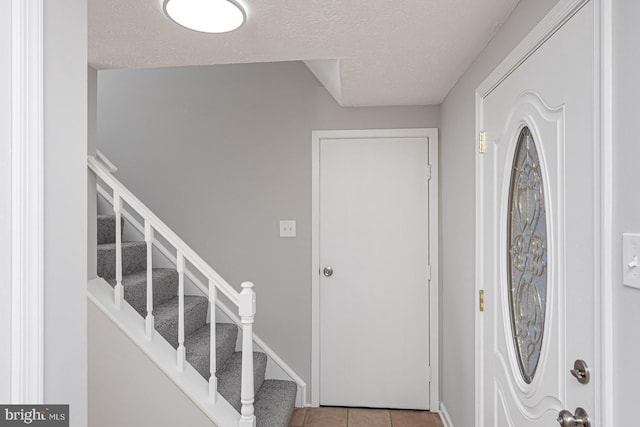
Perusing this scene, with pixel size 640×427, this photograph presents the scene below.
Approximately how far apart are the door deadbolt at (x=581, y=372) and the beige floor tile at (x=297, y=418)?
2.05 m

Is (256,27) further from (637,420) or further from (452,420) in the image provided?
(452,420)

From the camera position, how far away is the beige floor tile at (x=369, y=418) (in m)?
2.60

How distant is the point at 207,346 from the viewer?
2375 millimetres

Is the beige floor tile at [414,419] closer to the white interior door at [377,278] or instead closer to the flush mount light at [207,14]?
the white interior door at [377,278]

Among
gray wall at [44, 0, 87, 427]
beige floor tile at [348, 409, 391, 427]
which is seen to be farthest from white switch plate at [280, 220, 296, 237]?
gray wall at [44, 0, 87, 427]

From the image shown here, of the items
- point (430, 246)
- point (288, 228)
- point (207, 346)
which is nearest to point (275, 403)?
point (207, 346)

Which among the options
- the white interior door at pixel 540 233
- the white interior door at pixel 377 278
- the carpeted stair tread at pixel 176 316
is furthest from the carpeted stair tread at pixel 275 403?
the white interior door at pixel 540 233

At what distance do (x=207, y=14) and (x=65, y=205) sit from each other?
1.00 metres

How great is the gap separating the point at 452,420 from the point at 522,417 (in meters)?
1.22

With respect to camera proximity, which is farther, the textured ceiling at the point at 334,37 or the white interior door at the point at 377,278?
the white interior door at the point at 377,278

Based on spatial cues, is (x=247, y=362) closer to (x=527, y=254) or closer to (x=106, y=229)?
(x=527, y=254)

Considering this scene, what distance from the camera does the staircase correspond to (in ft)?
6.53

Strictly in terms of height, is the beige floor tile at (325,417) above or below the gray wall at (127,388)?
below
